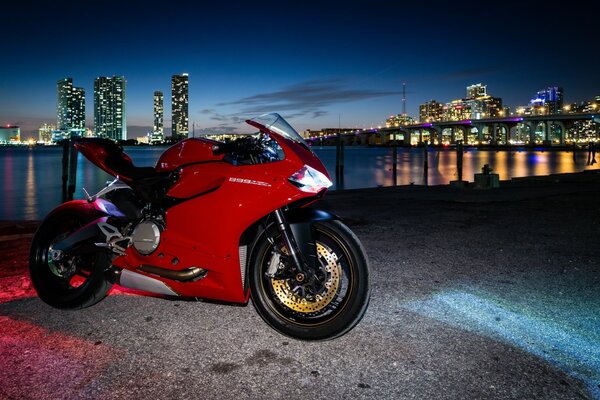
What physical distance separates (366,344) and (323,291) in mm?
441

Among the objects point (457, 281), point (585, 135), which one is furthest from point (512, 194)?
point (585, 135)

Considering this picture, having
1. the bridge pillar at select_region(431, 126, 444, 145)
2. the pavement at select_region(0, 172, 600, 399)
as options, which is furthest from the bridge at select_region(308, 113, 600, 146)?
the pavement at select_region(0, 172, 600, 399)

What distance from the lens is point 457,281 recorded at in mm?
4211

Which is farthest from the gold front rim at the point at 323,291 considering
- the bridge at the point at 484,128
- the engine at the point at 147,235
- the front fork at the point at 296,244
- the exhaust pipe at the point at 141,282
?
the bridge at the point at 484,128

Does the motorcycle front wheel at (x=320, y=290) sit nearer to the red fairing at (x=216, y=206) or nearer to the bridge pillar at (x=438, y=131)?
the red fairing at (x=216, y=206)

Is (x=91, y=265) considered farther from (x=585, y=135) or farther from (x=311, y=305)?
(x=585, y=135)

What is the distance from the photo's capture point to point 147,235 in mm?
3129

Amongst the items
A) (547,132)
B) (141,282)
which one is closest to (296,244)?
(141,282)

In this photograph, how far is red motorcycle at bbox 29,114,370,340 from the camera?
109 inches

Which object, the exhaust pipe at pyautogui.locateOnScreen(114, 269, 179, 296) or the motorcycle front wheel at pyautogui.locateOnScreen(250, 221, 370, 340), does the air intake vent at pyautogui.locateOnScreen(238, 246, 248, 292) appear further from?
the exhaust pipe at pyautogui.locateOnScreen(114, 269, 179, 296)

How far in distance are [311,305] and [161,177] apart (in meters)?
1.46

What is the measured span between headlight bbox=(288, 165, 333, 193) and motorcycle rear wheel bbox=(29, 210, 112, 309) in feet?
5.97

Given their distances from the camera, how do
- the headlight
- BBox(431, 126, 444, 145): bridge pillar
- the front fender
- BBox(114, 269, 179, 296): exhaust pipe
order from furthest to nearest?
BBox(431, 126, 444, 145): bridge pillar, BBox(114, 269, 179, 296): exhaust pipe, the front fender, the headlight

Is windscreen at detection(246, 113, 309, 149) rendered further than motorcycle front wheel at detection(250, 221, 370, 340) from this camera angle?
Yes
